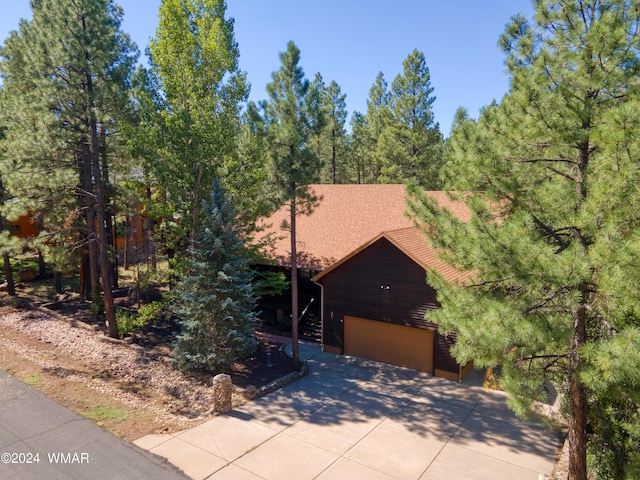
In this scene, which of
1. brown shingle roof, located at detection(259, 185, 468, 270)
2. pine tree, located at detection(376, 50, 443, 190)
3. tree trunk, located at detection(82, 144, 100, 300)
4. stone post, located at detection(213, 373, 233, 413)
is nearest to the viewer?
stone post, located at detection(213, 373, 233, 413)

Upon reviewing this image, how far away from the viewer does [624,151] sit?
6090 millimetres

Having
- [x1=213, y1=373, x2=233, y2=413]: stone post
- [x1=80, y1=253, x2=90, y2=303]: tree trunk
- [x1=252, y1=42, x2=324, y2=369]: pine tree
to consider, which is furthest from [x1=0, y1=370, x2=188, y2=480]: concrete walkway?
[x1=80, y1=253, x2=90, y2=303]: tree trunk

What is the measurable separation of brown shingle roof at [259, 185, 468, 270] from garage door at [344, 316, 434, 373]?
3131 mm

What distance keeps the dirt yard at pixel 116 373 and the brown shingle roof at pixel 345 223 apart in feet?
Result: 13.7

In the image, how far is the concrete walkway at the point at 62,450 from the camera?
29.1ft

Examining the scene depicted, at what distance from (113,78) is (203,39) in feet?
14.3

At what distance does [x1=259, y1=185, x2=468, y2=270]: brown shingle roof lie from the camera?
18984 millimetres

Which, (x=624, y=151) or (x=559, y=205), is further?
(x=559, y=205)

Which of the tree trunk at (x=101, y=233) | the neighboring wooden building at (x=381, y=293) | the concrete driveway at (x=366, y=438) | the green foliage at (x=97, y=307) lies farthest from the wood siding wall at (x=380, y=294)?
the green foliage at (x=97, y=307)

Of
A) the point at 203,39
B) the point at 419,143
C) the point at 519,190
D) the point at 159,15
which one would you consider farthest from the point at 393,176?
the point at 519,190

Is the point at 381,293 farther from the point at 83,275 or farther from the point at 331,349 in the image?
the point at 83,275

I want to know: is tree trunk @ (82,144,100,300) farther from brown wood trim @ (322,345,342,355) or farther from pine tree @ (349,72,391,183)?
pine tree @ (349,72,391,183)

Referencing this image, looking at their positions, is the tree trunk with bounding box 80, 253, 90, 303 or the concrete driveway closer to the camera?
the concrete driveway

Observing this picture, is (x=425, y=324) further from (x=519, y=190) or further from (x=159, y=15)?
(x=159, y=15)
